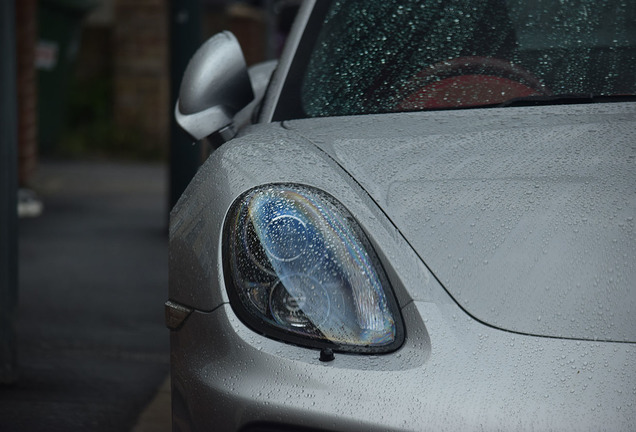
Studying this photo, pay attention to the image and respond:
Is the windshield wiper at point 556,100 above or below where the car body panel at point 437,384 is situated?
above

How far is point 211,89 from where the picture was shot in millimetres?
2734

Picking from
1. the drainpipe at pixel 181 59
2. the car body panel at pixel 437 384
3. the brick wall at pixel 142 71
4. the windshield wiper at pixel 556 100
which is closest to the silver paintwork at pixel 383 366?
the car body panel at pixel 437 384

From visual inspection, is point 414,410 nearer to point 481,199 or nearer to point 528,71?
point 481,199

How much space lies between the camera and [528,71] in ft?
8.39

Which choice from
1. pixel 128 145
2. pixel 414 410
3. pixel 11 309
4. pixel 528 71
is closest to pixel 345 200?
pixel 414 410

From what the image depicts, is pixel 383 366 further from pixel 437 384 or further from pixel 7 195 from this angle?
pixel 7 195

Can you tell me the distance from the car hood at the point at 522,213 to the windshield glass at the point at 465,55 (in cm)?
37

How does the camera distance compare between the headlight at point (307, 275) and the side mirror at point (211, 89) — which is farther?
the side mirror at point (211, 89)

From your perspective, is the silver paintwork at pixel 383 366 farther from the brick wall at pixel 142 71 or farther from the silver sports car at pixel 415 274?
the brick wall at pixel 142 71

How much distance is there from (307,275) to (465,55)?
0.98 meters

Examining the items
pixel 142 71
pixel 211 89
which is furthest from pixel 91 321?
pixel 142 71

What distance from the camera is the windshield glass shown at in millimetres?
2494

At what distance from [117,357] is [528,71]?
91.1 inches

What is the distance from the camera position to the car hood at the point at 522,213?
178 cm
